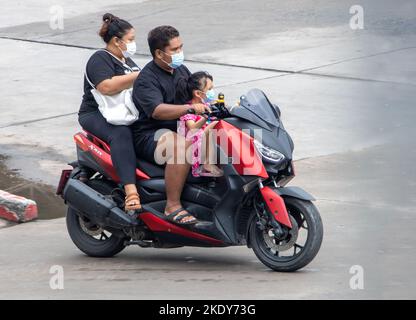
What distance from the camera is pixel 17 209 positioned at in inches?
378

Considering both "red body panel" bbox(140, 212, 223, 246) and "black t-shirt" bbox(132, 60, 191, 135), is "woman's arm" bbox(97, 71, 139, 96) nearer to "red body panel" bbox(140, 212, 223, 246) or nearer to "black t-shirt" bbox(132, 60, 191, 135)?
"black t-shirt" bbox(132, 60, 191, 135)

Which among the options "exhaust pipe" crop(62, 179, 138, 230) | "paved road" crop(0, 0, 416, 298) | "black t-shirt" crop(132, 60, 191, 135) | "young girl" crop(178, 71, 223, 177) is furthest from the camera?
"exhaust pipe" crop(62, 179, 138, 230)

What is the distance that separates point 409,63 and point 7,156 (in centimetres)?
527

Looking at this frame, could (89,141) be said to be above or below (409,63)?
above

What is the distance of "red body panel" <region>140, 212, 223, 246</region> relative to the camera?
804 cm

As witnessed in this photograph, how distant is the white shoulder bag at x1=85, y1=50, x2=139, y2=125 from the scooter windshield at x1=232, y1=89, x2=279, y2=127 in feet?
2.60

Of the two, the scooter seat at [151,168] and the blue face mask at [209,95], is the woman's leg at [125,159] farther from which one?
the blue face mask at [209,95]

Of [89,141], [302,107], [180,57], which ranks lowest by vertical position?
[302,107]

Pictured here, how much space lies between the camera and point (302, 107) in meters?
12.8

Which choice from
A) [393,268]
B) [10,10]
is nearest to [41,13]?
[10,10]

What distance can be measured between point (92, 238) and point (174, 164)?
3.39 ft

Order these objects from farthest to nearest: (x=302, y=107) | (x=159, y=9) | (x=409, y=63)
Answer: (x=159, y=9) → (x=409, y=63) → (x=302, y=107)

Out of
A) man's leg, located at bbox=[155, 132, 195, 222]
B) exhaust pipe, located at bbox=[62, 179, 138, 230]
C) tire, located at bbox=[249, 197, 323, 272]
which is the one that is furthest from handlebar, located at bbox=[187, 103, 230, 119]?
exhaust pipe, located at bbox=[62, 179, 138, 230]

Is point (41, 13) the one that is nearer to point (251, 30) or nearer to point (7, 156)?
point (251, 30)
